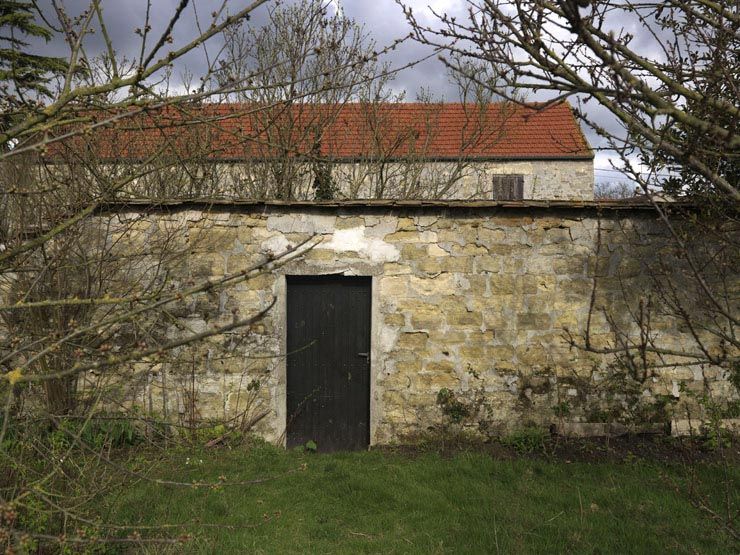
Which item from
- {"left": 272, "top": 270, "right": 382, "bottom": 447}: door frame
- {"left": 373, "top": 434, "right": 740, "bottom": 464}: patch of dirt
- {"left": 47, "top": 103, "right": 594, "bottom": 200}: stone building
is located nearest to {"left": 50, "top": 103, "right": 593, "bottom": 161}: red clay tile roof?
{"left": 47, "top": 103, "right": 594, "bottom": 200}: stone building

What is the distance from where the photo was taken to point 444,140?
13.1 metres

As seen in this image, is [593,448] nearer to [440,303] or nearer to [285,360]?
[440,303]

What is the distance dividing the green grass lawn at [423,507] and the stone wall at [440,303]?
26.7 inches

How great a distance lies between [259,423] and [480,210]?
10.4ft

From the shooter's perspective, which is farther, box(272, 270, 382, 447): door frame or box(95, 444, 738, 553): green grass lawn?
box(272, 270, 382, 447): door frame

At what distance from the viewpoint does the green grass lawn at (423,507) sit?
12.1ft

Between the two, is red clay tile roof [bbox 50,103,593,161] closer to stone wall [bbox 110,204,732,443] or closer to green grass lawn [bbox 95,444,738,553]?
stone wall [bbox 110,204,732,443]

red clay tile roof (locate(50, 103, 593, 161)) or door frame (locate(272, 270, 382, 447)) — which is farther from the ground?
red clay tile roof (locate(50, 103, 593, 161))

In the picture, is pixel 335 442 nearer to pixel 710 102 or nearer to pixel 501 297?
pixel 501 297

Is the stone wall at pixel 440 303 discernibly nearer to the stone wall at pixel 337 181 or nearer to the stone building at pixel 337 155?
the stone building at pixel 337 155

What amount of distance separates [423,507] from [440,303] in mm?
2165

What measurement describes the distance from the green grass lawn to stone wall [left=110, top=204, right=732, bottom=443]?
679 mm

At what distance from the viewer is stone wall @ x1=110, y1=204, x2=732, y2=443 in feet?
18.9

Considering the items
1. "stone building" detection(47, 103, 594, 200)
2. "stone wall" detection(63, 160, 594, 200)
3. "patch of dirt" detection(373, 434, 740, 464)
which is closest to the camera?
"patch of dirt" detection(373, 434, 740, 464)
